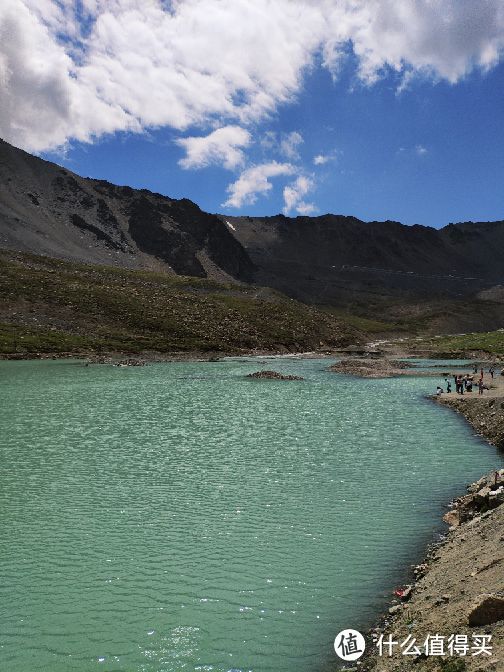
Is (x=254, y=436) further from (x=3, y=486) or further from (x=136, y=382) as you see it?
(x=136, y=382)

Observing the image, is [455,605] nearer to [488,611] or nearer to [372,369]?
[488,611]

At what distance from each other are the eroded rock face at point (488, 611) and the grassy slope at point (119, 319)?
111368mm

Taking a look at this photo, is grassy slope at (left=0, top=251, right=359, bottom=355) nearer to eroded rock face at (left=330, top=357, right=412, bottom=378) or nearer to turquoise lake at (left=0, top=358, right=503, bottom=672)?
eroded rock face at (left=330, top=357, right=412, bottom=378)

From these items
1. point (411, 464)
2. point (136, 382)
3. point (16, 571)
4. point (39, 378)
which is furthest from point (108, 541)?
point (39, 378)

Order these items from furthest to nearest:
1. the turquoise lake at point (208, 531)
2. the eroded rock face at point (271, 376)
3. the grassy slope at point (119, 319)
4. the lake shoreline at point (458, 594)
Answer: the grassy slope at point (119, 319) → the eroded rock face at point (271, 376) → the turquoise lake at point (208, 531) → the lake shoreline at point (458, 594)

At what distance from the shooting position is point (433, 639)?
10719 mm

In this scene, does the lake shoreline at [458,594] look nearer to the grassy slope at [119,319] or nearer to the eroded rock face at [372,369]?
the eroded rock face at [372,369]

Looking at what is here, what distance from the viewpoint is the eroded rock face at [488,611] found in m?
10.3

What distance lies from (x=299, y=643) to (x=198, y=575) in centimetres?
454

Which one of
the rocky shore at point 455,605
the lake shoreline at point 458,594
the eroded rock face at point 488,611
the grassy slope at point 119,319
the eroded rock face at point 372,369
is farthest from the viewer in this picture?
the grassy slope at point 119,319

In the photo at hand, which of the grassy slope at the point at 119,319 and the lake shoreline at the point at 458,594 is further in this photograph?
the grassy slope at the point at 119,319

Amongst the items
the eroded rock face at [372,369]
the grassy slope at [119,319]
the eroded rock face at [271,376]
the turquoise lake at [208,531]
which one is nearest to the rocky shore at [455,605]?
the turquoise lake at [208,531]

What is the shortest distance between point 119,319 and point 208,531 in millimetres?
136194

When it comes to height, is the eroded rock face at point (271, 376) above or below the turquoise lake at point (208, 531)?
above
